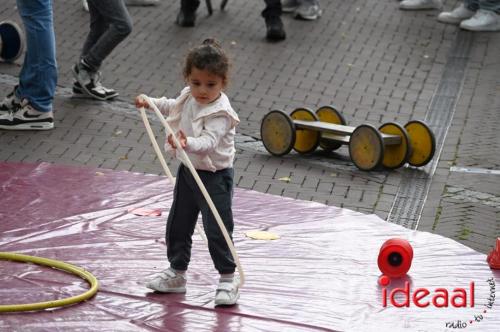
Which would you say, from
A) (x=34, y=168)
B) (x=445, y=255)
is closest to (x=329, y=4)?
(x=34, y=168)

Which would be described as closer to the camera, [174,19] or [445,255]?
[445,255]

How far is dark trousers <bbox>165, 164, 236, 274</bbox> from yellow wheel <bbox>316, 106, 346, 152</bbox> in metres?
3.14

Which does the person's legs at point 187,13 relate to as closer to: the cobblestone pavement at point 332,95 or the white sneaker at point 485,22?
the cobblestone pavement at point 332,95

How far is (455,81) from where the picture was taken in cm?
1070

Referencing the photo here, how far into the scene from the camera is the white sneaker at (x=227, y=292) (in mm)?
5305

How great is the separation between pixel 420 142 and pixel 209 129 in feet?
10.8

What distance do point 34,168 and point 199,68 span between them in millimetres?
2780

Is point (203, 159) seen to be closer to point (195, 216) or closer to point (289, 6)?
point (195, 216)

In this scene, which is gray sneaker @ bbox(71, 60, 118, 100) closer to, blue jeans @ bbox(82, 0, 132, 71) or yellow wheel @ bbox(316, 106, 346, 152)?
blue jeans @ bbox(82, 0, 132, 71)

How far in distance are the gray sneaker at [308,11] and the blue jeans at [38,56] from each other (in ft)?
14.4

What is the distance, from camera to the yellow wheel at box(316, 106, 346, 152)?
27.7 ft

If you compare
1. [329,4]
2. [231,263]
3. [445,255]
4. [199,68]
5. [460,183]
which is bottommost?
[329,4]

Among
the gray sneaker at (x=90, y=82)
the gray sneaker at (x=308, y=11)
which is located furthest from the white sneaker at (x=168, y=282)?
the gray sneaker at (x=308, y=11)

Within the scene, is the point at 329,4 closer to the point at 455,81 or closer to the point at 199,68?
the point at 455,81
